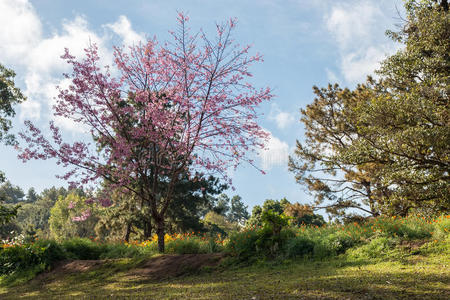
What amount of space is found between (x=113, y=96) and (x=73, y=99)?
1.32m

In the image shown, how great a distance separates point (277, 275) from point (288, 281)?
0.94 metres

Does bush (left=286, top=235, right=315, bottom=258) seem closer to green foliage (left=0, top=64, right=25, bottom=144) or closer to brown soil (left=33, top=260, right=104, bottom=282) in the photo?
brown soil (left=33, top=260, right=104, bottom=282)

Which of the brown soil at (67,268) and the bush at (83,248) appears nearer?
the brown soil at (67,268)

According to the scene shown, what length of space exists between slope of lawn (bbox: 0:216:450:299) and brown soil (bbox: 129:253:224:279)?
0.03 metres

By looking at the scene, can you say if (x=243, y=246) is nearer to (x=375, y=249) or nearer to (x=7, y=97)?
(x=375, y=249)

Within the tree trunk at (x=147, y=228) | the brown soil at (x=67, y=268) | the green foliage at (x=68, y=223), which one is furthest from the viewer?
the green foliage at (x=68, y=223)

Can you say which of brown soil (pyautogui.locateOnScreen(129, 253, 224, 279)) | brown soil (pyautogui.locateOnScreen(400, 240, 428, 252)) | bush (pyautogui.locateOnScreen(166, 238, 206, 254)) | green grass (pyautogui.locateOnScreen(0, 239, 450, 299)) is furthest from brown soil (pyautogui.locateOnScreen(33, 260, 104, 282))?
brown soil (pyautogui.locateOnScreen(400, 240, 428, 252))

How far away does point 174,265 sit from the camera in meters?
9.68

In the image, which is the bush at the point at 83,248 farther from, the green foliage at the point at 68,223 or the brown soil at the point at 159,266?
the green foliage at the point at 68,223

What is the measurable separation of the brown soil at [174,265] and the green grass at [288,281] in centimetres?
32

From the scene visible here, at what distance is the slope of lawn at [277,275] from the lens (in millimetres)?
5707

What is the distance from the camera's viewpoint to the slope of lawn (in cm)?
571

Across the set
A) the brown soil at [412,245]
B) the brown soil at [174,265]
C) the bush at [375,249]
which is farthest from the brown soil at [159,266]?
the brown soil at [412,245]

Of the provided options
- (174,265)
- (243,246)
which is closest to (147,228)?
(174,265)
